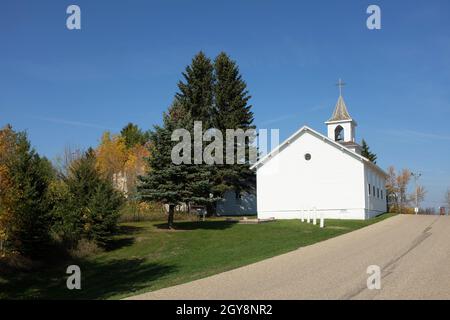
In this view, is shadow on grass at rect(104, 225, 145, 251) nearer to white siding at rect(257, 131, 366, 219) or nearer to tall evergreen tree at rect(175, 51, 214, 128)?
white siding at rect(257, 131, 366, 219)

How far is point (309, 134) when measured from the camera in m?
35.2

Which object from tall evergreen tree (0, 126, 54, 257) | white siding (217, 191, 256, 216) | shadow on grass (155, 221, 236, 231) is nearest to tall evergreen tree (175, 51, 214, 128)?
white siding (217, 191, 256, 216)

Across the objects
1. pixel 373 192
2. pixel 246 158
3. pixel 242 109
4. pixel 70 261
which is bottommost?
pixel 70 261

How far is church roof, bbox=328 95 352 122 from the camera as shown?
39156 millimetres

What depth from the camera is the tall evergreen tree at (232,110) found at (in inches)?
1730

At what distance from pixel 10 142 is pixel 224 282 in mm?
30373

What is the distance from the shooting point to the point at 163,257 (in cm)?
2008

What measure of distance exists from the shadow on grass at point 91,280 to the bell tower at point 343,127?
23936mm

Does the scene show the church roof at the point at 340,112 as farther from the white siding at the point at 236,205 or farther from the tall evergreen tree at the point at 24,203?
the tall evergreen tree at the point at 24,203

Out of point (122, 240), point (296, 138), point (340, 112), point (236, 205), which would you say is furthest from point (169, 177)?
point (236, 205)

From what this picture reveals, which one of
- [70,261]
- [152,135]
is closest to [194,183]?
[152,135]
